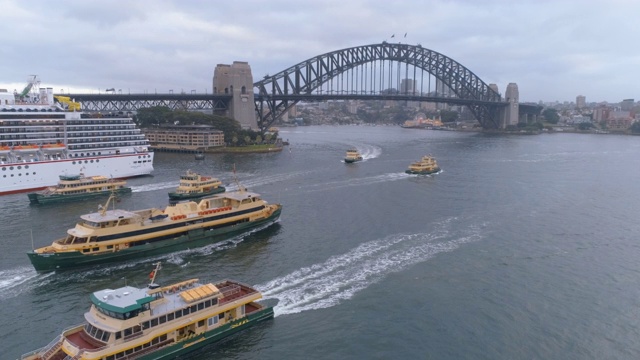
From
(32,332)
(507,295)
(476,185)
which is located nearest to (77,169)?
(32,332)

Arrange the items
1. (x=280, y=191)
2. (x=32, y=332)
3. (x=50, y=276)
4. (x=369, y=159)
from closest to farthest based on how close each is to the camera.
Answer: (x=32, y=332) → (x=50, y=276) → (x=280, y=191) → (x=369, y=159)

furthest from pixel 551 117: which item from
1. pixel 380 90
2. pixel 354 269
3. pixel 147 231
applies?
pixel 147 231

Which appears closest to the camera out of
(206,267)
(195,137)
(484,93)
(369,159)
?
(206,267)

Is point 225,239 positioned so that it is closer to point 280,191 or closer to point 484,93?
point 280,191

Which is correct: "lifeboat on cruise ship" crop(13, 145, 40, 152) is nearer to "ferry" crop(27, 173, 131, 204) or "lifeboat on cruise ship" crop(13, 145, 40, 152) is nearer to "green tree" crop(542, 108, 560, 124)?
"ferry" crop(27, 173, 131, 204)

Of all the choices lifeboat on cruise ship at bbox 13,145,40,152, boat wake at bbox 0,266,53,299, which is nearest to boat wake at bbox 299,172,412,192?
lifeboat on cruise ship at bbox 13,145,40,152

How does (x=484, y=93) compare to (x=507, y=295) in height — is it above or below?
above
